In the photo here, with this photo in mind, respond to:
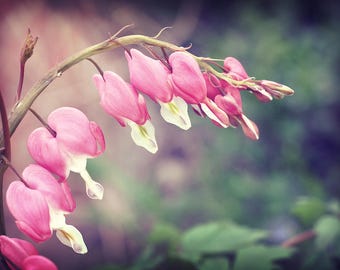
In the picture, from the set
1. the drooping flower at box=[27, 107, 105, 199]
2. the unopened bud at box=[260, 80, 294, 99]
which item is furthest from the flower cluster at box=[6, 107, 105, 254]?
the unopened bud at box=[260, 80, 294, 99]

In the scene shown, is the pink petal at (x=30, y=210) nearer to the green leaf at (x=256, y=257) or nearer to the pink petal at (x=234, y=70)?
the pink petal at (x=234, y=70)

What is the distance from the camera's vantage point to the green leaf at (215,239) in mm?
1182

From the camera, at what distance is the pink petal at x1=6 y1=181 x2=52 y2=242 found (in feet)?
2.44

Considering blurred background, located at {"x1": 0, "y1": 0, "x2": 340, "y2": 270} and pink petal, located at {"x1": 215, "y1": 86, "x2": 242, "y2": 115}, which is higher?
blurred background, located at {"x1": 0, "y1": 0, "x2": 340, "y2": 270}

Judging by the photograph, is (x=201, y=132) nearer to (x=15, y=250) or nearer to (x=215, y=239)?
(x=215, y=239)

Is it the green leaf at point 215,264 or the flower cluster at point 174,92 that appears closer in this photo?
the flower cluster at point 174,92

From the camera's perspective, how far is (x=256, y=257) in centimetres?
115

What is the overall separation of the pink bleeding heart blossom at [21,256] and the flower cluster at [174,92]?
8.0 inches

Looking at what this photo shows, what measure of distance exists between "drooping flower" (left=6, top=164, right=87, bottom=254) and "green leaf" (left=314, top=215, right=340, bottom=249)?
0.70 meters

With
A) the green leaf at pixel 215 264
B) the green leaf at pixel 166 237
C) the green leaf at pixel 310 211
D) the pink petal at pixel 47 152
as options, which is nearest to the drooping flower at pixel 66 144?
the pink petal at pixel 47 152

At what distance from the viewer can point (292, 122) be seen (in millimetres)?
1509

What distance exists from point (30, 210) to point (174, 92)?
0.81 feet

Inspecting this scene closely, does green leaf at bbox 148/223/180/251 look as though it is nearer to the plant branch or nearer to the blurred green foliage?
the blurred green foliage

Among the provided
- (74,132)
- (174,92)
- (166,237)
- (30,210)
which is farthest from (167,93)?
(166,237)
